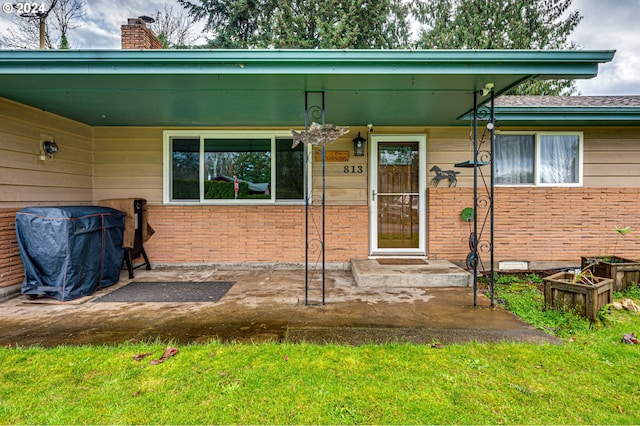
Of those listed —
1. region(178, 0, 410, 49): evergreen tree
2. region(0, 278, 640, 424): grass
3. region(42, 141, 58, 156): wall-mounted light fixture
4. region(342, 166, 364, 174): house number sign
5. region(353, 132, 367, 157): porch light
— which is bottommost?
region(0, 278, 640, 424): grass

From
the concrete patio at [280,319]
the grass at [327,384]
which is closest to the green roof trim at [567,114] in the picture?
the concrete patio at [280,319]

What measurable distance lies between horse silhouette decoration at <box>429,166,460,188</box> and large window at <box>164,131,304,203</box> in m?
2.25

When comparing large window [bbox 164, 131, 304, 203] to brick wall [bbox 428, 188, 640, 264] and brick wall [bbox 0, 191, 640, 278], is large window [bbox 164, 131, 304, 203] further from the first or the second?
brick wall [bbox 428, 188, 640, 264]

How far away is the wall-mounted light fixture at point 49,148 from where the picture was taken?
4363 mm

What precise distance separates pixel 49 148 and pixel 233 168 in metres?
2.49

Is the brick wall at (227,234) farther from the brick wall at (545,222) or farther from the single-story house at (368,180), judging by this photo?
the brick wall at (545,222)

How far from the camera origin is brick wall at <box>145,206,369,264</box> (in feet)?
17.7

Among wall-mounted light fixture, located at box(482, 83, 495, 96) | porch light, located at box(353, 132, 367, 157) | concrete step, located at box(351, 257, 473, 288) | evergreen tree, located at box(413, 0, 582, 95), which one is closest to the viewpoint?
wall-mounted light fixture, located at box(482, 83, 495, 96)

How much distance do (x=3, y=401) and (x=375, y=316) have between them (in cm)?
275

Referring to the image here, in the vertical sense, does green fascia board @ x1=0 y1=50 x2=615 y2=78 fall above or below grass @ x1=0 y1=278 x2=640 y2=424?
above

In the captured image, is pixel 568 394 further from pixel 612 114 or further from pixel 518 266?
pixel 612 114

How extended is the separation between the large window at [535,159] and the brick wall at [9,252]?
6.91m

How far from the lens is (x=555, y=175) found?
5.40m

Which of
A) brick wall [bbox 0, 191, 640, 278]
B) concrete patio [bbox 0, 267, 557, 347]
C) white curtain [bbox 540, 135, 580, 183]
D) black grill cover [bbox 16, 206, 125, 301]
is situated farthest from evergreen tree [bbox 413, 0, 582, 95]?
black grill cover [bbox 16, 206, 125, 301]
